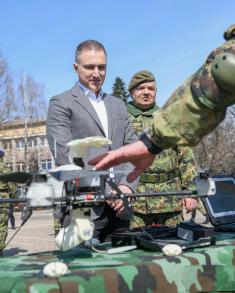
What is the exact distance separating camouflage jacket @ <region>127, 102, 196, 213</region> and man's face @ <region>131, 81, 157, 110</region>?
0.14 ft

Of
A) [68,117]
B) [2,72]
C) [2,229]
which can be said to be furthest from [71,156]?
[2,72]

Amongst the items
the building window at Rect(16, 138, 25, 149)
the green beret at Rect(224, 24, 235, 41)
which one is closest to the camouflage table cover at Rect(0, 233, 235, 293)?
the green beret at Rect(224, 24, 235, 41)

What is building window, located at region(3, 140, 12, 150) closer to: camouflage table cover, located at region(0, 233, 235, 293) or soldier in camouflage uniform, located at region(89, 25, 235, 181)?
camouflage table cover, located at region(0, 233, 235, 293)

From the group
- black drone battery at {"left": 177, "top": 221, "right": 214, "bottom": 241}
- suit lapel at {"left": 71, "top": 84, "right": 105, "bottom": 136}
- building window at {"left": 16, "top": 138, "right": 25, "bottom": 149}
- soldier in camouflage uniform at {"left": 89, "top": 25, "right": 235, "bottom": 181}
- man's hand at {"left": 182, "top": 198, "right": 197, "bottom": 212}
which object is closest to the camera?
soldier in camouflage uniform at {"left": 89, "top": 25, "right": 235, "bottom": 181}

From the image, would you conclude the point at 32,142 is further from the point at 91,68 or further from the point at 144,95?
the point at 91,68

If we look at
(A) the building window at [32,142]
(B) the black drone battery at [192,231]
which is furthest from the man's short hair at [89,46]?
(A) the building window at [32,142]

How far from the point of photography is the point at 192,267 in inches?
80.3

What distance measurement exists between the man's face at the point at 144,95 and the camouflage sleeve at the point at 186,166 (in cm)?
43

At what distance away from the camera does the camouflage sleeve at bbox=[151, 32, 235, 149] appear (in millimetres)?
1982

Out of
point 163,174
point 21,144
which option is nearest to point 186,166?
point 163,174

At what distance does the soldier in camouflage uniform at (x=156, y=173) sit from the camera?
4062mm

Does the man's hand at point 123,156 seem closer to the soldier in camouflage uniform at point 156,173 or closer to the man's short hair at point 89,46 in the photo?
the man's short hair at point 89,46

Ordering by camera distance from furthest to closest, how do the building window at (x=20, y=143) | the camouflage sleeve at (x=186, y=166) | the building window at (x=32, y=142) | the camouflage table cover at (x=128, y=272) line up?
1. the building window at (x=20, y=143)
2. the building window at (x=32, y=142)
3. the camouflage sleeve at (x=186, y=166)
4. the camouflage table cover at (x=128, y=272)

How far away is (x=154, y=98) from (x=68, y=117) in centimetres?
129
